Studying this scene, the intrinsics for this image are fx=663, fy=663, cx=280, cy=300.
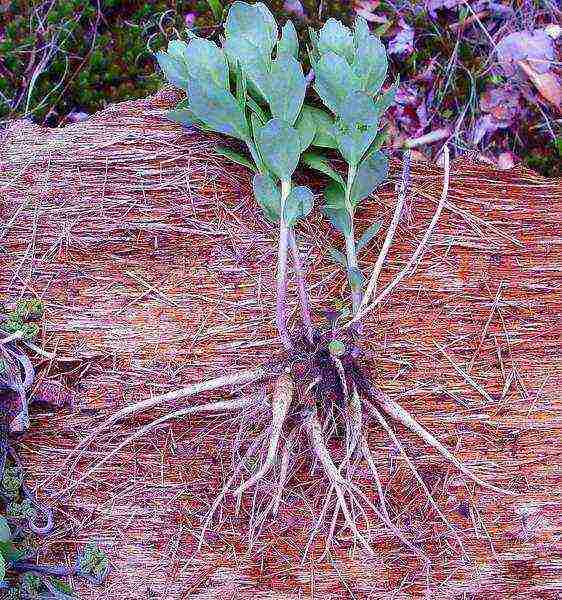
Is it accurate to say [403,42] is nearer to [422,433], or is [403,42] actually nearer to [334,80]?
[334,80]

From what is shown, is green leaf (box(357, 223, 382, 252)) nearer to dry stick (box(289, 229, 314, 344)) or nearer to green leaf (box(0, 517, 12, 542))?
dry stick (box(289, 229, 314, 344))

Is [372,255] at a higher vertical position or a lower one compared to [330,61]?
lower

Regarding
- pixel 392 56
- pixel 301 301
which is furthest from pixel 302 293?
pixel 392 56

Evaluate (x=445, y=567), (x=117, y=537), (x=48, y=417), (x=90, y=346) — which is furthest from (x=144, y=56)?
(x=445, y=567)

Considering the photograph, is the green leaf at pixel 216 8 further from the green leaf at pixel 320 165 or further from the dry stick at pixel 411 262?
the dry stick at pixel 411 262

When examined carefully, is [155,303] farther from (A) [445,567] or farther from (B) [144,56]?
(B) [144,56]
